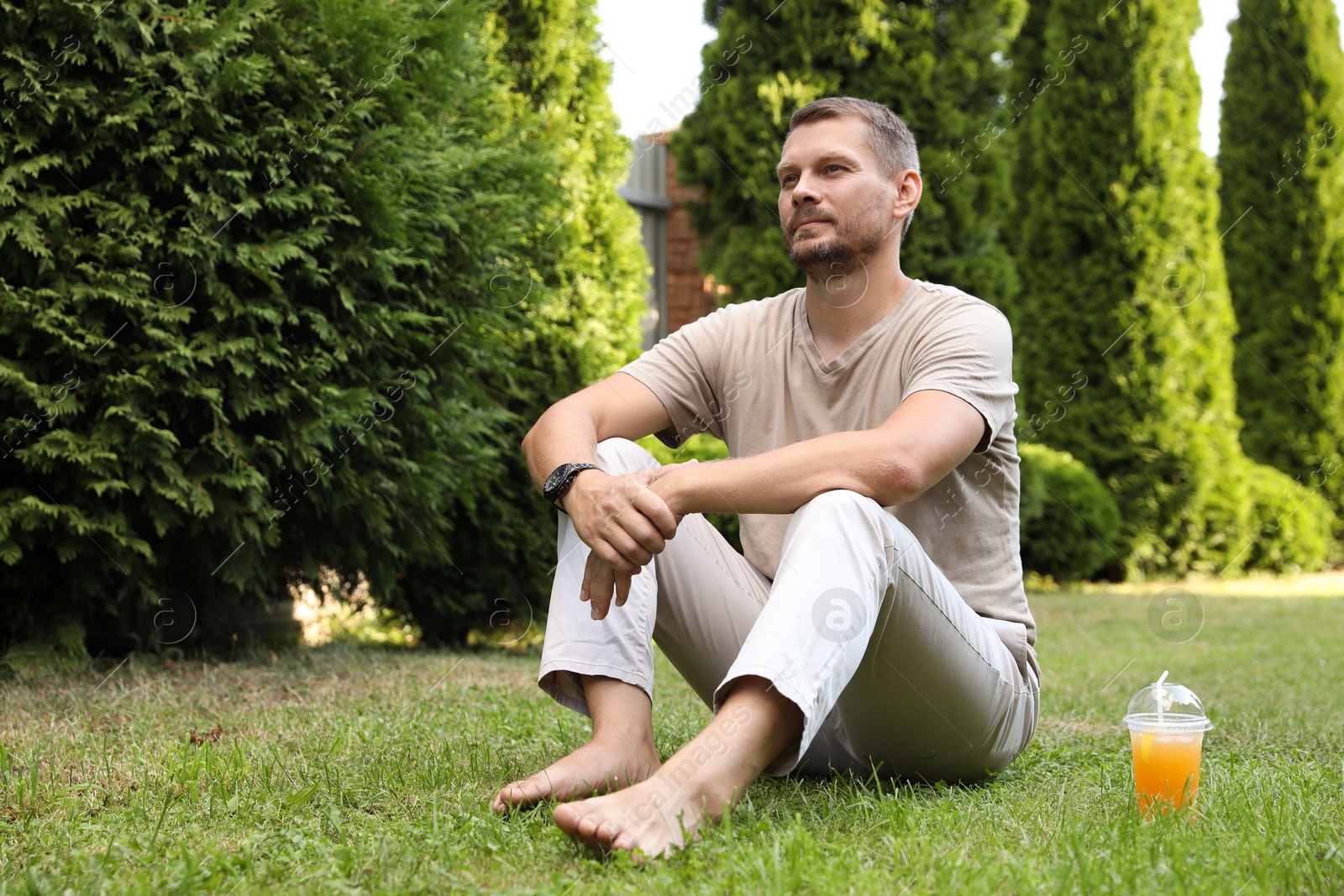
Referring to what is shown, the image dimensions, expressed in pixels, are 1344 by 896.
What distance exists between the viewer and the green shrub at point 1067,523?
7938 millimetres

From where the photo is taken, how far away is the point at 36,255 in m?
3.23

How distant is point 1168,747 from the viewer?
1.81 metres

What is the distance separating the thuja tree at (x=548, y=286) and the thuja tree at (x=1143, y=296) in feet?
15.8

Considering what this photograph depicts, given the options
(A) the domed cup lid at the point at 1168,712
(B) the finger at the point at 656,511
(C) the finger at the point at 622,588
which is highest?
(B) the finger at the point at 656,511

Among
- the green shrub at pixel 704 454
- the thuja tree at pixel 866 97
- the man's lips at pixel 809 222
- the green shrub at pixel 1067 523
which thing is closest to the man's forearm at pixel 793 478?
the man's lips at pixel 809 222

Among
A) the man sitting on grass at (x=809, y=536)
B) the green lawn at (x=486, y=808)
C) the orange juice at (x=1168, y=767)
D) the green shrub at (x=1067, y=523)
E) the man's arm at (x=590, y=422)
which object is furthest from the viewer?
the green shrub at (x=1067, y=523)

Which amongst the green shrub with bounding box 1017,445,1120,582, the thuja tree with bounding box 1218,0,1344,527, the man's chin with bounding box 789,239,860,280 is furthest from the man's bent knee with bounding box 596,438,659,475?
the thuja tree with bounding box 1218,0,1344,527

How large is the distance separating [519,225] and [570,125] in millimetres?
1235

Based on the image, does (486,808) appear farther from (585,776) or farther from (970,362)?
(970,362)

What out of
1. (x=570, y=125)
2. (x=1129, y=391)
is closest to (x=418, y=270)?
(x=570, y=125)

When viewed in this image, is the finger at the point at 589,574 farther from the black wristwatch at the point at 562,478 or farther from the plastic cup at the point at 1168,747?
the plastic cup at the point at 1168,747

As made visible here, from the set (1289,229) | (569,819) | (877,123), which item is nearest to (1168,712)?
(569,819)

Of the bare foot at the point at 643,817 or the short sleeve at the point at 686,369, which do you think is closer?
the bare foot at the point at 643,817

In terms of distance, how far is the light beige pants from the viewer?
1679 mm
